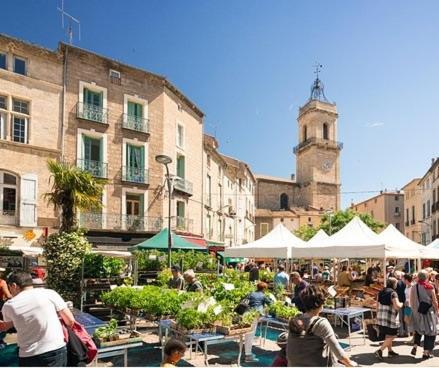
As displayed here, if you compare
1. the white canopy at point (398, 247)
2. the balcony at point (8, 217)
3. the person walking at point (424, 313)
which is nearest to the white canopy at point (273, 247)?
the white canopy at point (398, 247)

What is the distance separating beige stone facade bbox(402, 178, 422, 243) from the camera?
54625 mm

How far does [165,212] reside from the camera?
86.0 feet

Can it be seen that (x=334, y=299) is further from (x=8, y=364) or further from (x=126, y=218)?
(x=126, y=218)

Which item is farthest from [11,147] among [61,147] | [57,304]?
[57,304]

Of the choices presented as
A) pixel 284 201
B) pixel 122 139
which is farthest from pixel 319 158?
pixel 122 139

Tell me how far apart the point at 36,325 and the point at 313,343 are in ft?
8.98

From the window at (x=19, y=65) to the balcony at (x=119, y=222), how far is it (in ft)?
24.7

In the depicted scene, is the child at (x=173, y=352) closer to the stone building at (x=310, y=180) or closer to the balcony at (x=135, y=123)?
the balcony at (x=135, y=123)

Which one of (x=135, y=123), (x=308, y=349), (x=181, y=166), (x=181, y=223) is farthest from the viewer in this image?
(x=181, y=166)

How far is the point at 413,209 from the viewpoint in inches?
2277

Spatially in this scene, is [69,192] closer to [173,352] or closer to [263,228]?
[173,352]

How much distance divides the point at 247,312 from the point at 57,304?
4105 millimetres

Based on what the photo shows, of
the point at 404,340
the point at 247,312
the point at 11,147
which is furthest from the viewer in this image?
the point at 11,147

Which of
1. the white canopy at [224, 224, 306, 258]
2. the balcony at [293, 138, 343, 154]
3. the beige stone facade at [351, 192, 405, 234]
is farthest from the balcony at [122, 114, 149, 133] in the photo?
the beige stone facade at [351, 192, 405, 234]
